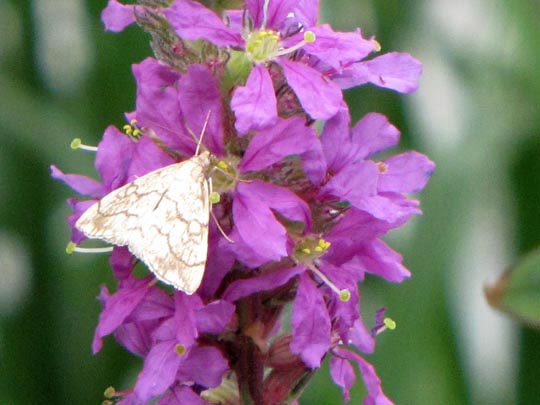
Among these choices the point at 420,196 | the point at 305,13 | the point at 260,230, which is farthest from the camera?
the point at 420,196

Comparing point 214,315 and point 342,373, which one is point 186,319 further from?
point 342,373

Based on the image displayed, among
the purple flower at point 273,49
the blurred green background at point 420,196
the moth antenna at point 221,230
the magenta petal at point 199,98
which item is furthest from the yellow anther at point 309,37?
the blurred green background at point 420,196

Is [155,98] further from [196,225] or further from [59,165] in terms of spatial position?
[59,165]

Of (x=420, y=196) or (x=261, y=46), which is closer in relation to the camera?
(x=261, y=46)

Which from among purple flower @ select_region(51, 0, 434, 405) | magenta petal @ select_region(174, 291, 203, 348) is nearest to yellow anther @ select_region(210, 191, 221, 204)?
purple flower @ select_region(51, 0, 434, 405)

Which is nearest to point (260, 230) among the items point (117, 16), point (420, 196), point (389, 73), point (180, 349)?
point (180, 349)
